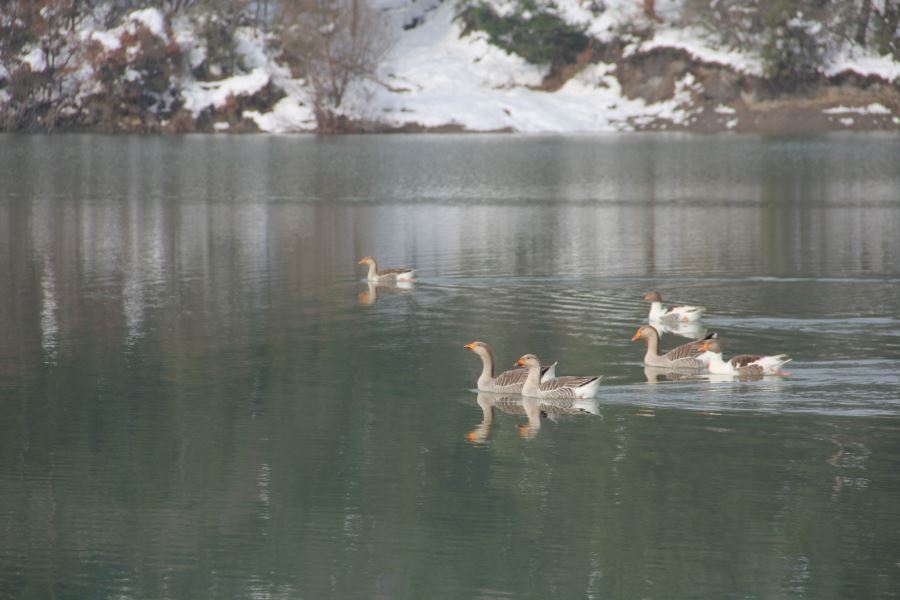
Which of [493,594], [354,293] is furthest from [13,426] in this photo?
[354,293]

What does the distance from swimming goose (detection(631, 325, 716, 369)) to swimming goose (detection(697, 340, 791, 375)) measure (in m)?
0.21

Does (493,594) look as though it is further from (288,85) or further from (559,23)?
(559,23)

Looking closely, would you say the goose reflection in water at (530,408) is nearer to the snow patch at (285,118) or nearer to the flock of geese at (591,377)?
the flock of geese at (591,377)

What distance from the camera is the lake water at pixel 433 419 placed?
13633 mm

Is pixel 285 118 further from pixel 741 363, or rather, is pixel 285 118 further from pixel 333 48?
pixel 741 363

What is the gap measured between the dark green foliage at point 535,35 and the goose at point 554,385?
106 meters

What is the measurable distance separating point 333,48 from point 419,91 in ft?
30.5

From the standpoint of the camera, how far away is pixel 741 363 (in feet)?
68.4

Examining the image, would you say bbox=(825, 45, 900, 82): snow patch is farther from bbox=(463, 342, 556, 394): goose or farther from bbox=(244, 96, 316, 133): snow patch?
bbox=(463, 342, 556, 394): goose

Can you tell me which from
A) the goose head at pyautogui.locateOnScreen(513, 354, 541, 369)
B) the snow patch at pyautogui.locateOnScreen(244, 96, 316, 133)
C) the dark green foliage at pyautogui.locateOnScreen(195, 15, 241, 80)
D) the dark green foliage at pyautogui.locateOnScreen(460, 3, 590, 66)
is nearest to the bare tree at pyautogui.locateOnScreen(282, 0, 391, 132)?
the snow patch at pyautogui.locateOnScreen(244, 96, 316, 133)

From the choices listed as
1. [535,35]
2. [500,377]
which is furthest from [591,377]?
[535,35]

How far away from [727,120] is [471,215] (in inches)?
2668

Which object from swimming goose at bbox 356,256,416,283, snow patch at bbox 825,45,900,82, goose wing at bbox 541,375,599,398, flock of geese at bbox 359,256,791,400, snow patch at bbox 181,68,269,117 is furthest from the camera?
snow patch at bbox 181,68,269,117

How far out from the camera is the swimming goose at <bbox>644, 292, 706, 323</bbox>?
2605cm
